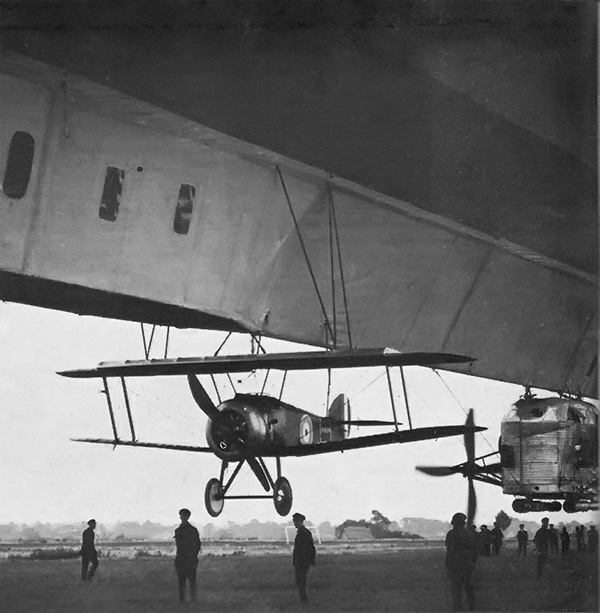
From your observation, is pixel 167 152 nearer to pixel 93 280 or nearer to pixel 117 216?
pixel 117 216

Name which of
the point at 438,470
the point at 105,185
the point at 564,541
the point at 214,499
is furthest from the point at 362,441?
the point at 105,185

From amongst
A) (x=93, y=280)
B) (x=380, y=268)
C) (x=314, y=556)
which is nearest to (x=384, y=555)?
(x=314, y=556)

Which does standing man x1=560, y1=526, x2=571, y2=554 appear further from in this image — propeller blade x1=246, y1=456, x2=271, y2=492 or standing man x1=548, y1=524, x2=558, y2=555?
propeller blade x1=246, y1=456, x2=271, y2=492

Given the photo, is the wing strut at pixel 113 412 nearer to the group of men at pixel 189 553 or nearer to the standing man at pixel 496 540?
the group of men at pixel 189 553

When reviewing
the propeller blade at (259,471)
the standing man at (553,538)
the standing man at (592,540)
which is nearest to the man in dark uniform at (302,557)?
the propeller blade at (259,471)

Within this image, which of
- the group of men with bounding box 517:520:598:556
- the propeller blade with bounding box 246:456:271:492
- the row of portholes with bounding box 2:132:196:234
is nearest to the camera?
the row of portholes with bounding box 2:132:196:234

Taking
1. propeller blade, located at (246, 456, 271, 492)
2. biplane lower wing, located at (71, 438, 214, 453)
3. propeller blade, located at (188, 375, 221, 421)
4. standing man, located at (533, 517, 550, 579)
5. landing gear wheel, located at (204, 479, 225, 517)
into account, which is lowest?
standing man, located at (533, 517, 550, 579)

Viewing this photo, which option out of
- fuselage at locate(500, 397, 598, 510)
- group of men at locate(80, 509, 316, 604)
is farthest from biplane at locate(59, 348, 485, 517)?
fuselage at locate(500, 397, 598, 510)
